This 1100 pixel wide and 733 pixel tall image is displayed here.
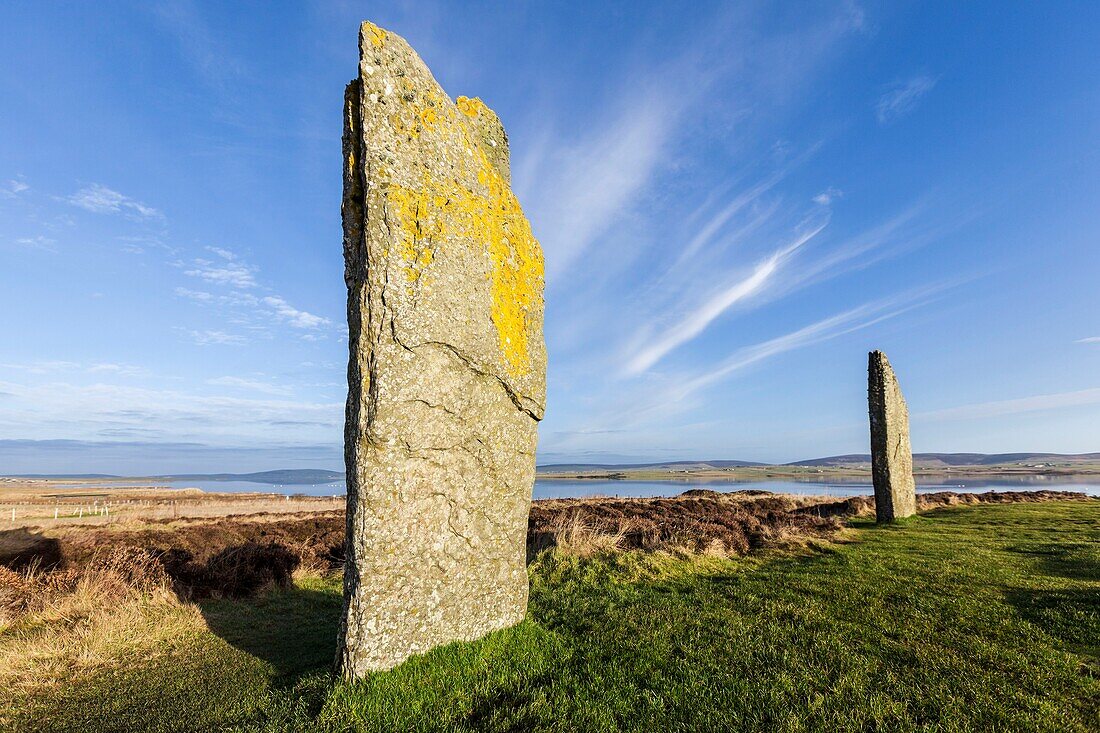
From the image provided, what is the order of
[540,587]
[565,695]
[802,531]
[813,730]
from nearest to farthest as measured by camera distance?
[813,730]
[565,695]
[540,587]
[802,531]

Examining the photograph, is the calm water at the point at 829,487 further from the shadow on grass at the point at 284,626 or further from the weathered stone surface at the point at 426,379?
the weathered stone surface at the point at 426,379

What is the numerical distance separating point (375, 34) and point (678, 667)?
752 cm

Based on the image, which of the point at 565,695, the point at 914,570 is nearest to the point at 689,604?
the point at 565,695

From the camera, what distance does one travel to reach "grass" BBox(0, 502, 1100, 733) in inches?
159

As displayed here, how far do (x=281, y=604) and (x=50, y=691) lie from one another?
11.4ft

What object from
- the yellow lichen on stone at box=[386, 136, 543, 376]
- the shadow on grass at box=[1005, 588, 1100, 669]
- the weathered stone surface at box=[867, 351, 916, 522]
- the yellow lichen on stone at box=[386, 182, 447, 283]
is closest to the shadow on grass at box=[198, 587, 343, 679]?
the yellow lichen on stone at box=[386, 136, 543, 376]

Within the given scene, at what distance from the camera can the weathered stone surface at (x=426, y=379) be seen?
4.84 metres

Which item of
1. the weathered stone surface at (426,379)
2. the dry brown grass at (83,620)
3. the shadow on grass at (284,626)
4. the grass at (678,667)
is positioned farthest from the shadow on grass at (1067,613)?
the dry brown grass at (83,620)

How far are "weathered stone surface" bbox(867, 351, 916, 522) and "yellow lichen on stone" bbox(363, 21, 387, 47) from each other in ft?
55.3

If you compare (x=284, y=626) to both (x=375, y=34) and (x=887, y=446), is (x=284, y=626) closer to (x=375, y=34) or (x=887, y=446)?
(x=375, y=34)

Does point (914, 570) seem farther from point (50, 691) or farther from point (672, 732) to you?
point (50, 691)

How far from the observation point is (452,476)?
5418 mm

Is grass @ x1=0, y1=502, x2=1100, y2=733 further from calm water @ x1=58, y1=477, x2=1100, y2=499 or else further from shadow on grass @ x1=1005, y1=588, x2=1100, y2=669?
calm water @ x1=58, y1=477, x2=1100, y2=499

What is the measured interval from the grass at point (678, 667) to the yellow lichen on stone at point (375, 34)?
6607 mm
